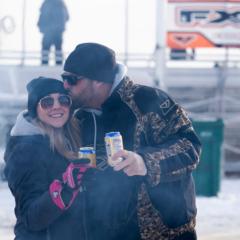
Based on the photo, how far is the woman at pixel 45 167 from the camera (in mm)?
2957

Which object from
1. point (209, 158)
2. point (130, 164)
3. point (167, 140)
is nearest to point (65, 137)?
point (130, 164)

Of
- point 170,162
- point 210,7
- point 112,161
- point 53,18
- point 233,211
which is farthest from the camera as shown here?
point 210,7

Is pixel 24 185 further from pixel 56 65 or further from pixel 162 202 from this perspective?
pixel 56 65

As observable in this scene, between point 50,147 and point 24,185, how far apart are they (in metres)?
0.20

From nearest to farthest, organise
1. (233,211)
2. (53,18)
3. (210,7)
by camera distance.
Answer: (233,211)
(53,18)
(210,7)

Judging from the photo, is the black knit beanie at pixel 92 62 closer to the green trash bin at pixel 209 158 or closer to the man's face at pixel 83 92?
the man's face at pixel 83 92

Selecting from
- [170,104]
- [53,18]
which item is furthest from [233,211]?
[170,104]

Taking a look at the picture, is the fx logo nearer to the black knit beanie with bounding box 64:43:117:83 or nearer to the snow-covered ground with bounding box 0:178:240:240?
the snow-covered ground with bounding box 0:178:240:240

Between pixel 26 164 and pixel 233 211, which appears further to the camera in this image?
pixel 233 211

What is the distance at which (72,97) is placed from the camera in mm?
3309

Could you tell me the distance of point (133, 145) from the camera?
10.9 feet

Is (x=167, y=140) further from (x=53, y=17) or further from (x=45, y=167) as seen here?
(x=53, y=17)

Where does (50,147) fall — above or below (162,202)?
above

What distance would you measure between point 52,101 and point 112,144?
365 millimetres
